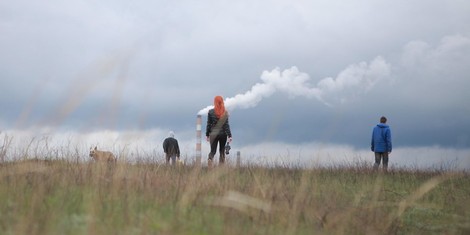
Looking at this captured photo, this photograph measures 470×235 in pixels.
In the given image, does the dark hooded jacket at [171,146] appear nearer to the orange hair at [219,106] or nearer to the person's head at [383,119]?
the orange hair at [219,106]

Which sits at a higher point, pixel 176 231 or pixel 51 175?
pixel 51 175

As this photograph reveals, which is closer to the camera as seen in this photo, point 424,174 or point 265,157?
point 265,157

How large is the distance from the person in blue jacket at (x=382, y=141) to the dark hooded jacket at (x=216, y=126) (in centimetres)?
500

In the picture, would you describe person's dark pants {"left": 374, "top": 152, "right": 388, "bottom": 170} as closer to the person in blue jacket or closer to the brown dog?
the person in blue jacket

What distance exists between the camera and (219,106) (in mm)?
15594

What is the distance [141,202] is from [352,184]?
22.1 feet

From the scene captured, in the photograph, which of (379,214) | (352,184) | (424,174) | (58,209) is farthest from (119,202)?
(424,174)

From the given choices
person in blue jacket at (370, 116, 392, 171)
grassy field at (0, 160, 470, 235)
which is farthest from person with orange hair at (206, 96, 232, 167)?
grassy field at (0, 160, 470, 235)

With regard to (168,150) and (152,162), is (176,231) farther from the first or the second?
(168,150)

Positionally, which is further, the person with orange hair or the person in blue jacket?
the person in blue jacket

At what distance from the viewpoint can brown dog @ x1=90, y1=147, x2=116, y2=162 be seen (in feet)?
33.5

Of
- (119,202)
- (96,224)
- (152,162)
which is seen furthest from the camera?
(152,162)

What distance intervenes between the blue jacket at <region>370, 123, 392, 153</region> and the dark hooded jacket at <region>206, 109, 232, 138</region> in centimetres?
504

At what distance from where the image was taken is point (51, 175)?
8.30 meters
